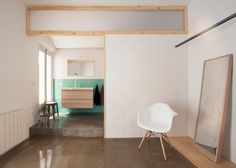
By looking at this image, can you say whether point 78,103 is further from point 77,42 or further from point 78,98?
point 77,42

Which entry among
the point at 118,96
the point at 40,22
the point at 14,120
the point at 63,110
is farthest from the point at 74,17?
the point at 63,110

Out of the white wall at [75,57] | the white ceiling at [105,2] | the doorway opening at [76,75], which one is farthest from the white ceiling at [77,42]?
the white ceiling at [105,2]

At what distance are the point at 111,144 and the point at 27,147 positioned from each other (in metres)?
1.52

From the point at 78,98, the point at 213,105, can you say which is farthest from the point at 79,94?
the point at 213,105

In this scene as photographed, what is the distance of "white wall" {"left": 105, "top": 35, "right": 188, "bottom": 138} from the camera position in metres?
3.72

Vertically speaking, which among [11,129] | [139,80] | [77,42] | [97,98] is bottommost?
[11,129]

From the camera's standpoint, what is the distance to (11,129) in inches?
119

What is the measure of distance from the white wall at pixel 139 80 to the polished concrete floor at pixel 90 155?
413 mm

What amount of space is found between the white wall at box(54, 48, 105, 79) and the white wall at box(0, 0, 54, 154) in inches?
58.7

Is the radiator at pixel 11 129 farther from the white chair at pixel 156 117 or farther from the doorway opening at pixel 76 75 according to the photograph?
the white chair at pixel 156 117

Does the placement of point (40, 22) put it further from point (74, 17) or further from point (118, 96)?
point (118, 96)

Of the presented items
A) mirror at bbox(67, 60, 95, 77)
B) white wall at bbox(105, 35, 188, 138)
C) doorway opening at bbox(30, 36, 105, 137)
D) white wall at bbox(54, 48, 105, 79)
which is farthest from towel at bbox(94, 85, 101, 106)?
white wall at bbox(105, 35, 188, 138)

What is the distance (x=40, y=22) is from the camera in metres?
3.73

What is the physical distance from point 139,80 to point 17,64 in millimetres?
2303
